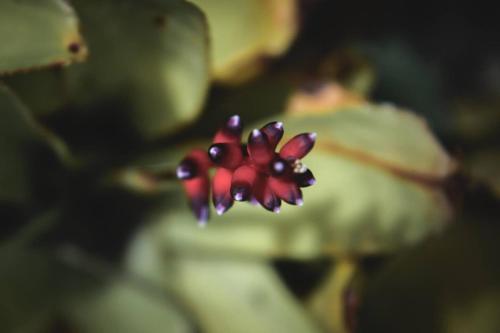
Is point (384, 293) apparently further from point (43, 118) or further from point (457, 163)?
point (43, 118)

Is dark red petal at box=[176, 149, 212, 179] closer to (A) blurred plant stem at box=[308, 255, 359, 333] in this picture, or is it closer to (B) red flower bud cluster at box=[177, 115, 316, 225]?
(B) red flower bud cluster at box=[177, 115, 316, 225]

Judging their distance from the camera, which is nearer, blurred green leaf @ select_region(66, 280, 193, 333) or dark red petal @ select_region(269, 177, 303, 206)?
dark red petal @ select_region(269, 177, 303, 206)

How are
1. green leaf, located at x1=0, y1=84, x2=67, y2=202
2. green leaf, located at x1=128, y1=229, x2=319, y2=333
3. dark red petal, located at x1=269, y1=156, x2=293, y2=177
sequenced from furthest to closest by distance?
green leaf, located at x1=128, y1=229, x2=319, y2=333 → green leaf, located at x1=0, y1=84, x2=67, y2=202 → dark red petal, located at x1=269, y1=156, x2=293, y2=177

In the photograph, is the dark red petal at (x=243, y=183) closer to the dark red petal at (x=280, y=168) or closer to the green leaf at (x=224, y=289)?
the dark red petal at (x=280, y=168)

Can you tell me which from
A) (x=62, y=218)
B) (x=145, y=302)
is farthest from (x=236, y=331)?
(x=62, y=218)

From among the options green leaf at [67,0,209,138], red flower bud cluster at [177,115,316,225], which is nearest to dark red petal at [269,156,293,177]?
red flower bud cluster at [177,115,316,225]

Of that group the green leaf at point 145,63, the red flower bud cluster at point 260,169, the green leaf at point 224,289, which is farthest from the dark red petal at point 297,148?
the green leaf at point 224,289
